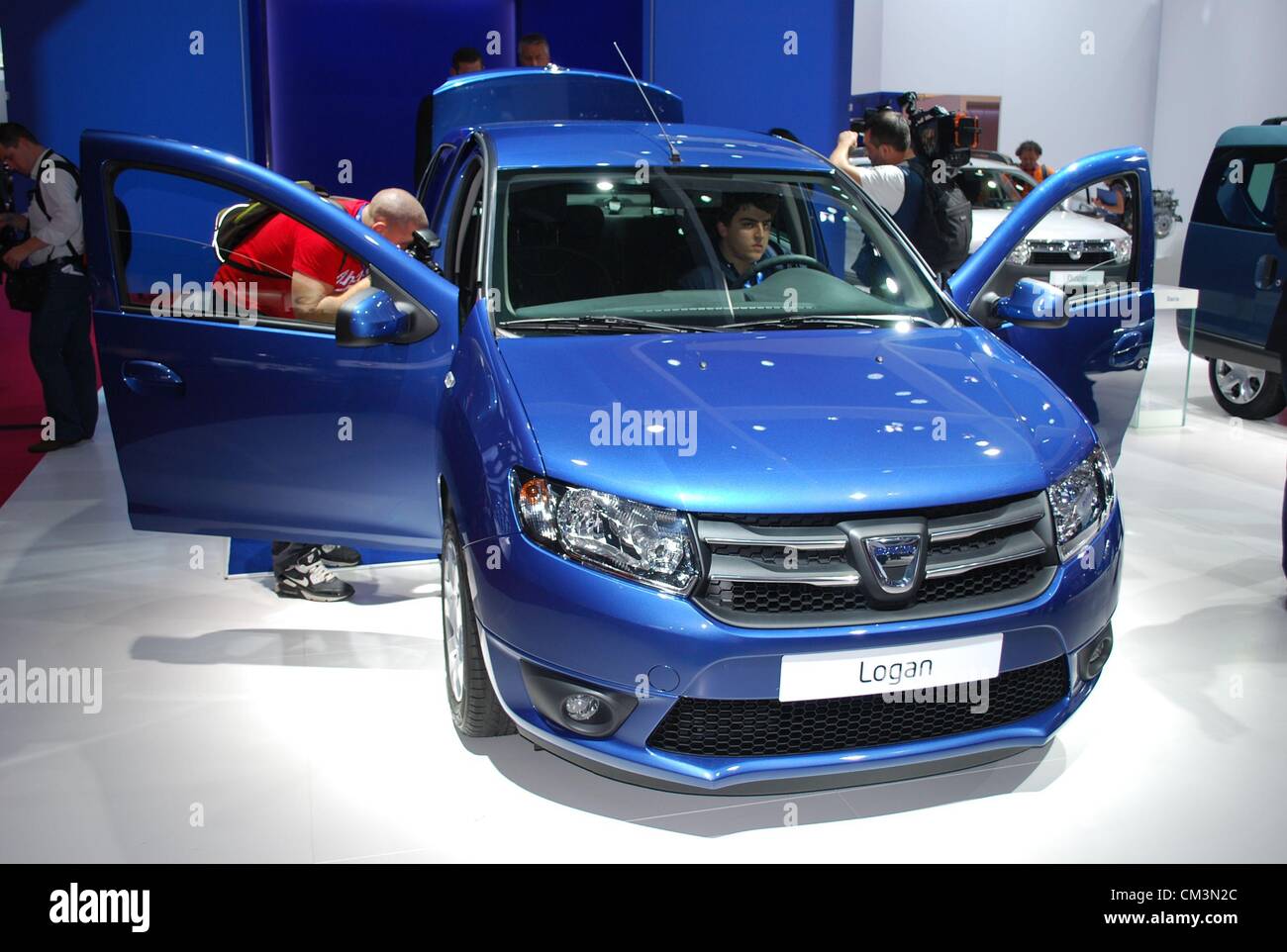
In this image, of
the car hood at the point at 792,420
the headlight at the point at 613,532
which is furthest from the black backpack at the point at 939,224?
the headlight at the point at 613,532

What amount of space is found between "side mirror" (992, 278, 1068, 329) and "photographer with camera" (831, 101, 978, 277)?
183 centimetres

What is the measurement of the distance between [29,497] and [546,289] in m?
3.54

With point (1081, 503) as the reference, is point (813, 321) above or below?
above

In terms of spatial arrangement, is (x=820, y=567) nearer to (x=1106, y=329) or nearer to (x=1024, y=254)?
(x=1106, y=329)

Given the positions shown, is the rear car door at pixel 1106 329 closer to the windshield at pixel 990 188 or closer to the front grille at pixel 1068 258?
the front grille at pixel 1068 258

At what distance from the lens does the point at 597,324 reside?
3.05 meters

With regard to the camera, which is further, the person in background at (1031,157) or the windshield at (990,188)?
the person in background at (1031,157)

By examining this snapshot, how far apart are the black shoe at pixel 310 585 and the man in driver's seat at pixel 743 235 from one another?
180cm

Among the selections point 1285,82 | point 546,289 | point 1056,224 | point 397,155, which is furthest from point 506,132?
point 1285,82

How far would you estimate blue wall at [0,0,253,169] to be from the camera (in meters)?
6.86

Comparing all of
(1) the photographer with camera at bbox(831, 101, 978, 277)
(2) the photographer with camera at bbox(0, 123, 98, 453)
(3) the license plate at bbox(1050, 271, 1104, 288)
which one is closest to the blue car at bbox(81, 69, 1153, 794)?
(1) the photographer with camera at bbox(831, 101, 978, 277)

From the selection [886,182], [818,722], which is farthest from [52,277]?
[818,722]

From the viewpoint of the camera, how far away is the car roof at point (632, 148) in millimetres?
3488

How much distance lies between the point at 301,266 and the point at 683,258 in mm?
1254
